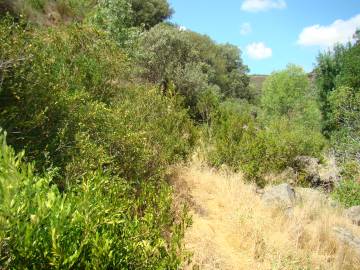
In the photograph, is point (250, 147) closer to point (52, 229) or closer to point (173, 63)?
point (52, 229)

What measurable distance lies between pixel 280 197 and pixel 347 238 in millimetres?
1697

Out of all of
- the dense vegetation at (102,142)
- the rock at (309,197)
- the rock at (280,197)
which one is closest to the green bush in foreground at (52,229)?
the dense vegetation at (102,142)

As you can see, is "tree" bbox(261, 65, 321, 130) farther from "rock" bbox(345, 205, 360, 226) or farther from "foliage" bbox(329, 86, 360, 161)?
"rock" bbox(345, 205, 360, 226)

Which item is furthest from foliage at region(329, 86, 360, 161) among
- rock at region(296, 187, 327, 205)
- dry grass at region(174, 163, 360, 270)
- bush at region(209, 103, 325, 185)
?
dry grass at region(174, 163, 360, 270)

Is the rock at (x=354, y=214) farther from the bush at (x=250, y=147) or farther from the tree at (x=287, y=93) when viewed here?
the tree at (x=287, y=93)

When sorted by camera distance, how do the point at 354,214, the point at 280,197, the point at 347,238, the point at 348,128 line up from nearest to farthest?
the point at 347,238 → the point at 280,197 → the point at 354,214 → the point at 348,128

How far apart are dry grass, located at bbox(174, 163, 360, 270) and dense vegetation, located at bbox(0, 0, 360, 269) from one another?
0.67m

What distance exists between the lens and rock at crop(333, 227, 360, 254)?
24.9 ft

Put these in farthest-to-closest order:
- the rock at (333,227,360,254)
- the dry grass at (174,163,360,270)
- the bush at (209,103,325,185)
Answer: the bush at (209,103,325,185) < the rock at (333,227,360,254) < the dry grass at (174,163,360,270)

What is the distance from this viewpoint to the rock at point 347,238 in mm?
7604

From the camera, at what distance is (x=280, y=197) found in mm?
8969

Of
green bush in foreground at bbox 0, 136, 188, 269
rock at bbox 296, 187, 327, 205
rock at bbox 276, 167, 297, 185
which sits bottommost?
rock at bbox 296, 187, 327, 205

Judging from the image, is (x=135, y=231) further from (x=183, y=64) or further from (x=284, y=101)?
(x=284, y=101)

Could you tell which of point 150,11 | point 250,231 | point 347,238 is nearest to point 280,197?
point 347,238
